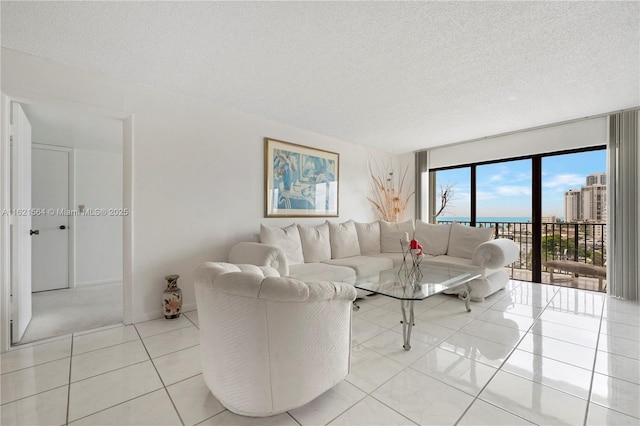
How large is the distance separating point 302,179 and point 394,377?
279 cm

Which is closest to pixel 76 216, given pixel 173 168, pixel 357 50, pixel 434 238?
pixel 173 168

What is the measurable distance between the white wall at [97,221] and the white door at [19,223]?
1.76 m

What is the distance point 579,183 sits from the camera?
12.6 ft

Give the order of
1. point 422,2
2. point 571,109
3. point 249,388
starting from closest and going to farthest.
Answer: point 249,388
point 422,2
point 571,109

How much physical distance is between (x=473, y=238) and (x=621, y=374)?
7.00 feet

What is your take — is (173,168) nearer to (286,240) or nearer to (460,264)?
(286,240)

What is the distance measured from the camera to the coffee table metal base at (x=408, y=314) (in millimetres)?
2041

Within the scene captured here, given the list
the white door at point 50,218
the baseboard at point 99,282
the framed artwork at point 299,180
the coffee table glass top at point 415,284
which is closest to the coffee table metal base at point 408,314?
the coffee table glass top at point 415,284

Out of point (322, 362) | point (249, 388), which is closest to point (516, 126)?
point (322, 362)

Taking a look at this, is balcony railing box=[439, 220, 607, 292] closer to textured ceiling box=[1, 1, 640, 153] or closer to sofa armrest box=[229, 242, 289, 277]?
textured ceiling box=[1, 1, 640, 153]

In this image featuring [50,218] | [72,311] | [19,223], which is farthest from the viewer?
[50,218]

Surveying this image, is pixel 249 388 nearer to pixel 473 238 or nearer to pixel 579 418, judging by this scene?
pixel 579 418

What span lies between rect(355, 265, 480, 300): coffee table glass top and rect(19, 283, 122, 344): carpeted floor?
2475 mm

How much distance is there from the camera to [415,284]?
234 cm
